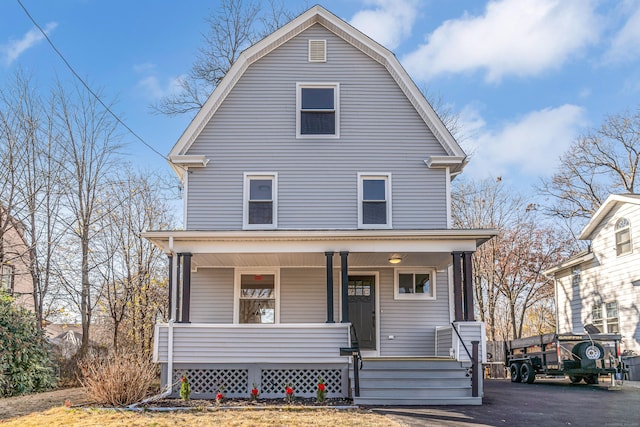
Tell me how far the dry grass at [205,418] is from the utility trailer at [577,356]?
22.8 feet

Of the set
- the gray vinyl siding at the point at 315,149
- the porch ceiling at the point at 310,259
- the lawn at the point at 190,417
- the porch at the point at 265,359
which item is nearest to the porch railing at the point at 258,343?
the porch at the point at 265,359

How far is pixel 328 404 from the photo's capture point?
35.6 ft

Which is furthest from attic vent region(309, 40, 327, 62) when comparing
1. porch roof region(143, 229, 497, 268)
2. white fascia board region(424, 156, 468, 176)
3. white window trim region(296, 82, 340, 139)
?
porch roof region(143, 229, 497, 268)

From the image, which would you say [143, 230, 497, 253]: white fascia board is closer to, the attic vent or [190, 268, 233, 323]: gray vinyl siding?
[190, 268, 233, 323]: gray vinyl siding

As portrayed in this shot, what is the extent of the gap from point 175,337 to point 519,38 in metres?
Answer: 12.7

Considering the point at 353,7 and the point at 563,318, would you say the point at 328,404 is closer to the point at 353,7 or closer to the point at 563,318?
the point at 353,7

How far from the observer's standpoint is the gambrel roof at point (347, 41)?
14125 millimetres

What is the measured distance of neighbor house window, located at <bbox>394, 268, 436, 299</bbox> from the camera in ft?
47.5

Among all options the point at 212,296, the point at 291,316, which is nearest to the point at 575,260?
the point at 291,316

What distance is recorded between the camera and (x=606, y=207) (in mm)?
18828

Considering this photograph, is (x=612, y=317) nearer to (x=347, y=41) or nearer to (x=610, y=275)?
(x=610, y=275)

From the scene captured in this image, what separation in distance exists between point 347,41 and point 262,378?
8.03 metres

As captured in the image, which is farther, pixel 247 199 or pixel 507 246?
pixel 507 246

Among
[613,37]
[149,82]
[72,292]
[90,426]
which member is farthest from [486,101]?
[90,426]
